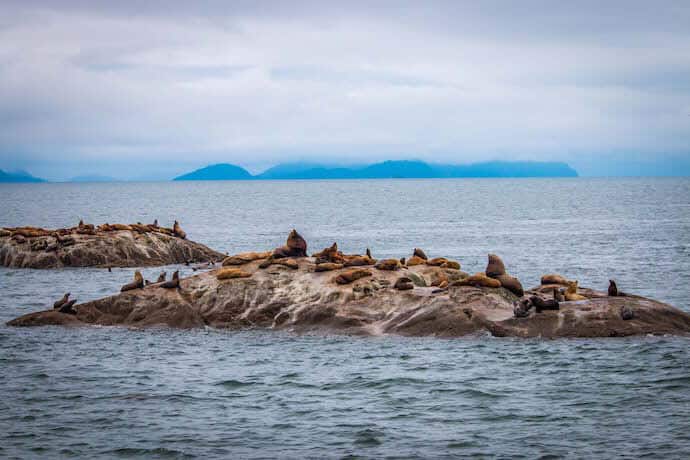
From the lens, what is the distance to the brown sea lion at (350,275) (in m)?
30.7

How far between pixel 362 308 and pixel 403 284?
5.83 ft

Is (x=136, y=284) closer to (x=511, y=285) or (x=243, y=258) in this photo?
(x=243, y=258)

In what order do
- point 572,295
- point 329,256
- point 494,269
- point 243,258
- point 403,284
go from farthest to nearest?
1. point 243,258
2. point 329,256
3. point 494,269
4. point 403,284
5. point 572,295

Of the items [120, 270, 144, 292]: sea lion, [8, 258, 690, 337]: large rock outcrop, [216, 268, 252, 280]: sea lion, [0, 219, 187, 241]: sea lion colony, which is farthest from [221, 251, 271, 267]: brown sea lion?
[0, 219, 187, 241]: sea lion colony

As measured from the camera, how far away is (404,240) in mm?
74688

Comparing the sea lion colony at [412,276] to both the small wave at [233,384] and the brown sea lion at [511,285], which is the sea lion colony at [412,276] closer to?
the brown sea lion at [511,285]

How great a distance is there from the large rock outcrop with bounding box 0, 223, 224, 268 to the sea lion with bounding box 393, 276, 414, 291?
2694 centimetres

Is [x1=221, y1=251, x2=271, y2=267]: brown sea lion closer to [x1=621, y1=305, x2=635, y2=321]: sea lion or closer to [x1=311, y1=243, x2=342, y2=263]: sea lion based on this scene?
[x1=311, y1=243, x2=342, y2=263]: sea lion

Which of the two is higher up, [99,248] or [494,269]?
[494,269]

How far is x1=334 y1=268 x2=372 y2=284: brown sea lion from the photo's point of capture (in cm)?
3069

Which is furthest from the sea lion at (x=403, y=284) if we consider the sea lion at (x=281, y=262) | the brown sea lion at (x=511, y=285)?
the sea lion at (x=281, y=262)

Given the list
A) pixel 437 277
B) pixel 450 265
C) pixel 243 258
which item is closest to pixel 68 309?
pixel 243 258

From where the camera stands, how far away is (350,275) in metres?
30.7

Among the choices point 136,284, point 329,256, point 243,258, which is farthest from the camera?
point 243,258
